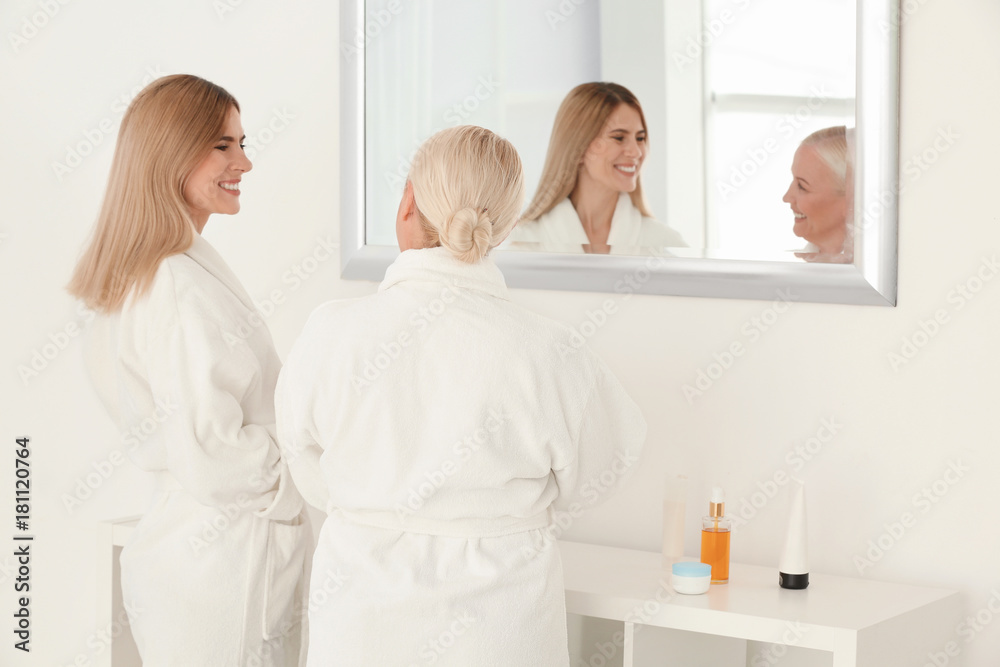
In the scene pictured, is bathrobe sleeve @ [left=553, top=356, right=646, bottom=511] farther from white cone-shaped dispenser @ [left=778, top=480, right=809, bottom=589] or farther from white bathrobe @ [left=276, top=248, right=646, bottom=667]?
white cone-shaped dispenser @ [left=778, top=480, right=809, bottom=589]

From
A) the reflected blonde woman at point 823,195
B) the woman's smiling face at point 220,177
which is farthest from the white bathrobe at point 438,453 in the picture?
the reflected blonde woman at point 823,195

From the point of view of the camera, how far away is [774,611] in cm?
158

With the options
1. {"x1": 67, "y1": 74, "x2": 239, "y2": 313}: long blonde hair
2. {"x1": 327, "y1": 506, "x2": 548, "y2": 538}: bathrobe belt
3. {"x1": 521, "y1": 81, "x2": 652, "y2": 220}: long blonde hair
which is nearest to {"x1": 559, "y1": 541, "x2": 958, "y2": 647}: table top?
{"x1": 327, "y1": 506, "x2": 548, "y2": 538}: bathrobe belt

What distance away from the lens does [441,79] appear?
213 centimetres

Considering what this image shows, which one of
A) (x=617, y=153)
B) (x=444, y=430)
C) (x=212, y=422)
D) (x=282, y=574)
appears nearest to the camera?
(x=444, y=430)

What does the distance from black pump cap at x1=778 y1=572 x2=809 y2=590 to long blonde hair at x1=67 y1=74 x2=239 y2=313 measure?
1.10 meters

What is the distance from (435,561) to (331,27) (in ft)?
4.19

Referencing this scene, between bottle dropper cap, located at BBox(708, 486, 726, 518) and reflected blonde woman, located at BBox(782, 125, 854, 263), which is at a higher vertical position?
reflected blonde woman, located at BBox(782, 125, 854, 263)

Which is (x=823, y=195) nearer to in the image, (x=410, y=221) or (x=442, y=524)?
(x=410, y=221)

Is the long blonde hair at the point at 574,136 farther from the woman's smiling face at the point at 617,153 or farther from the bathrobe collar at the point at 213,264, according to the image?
the bathrobe collar at the point at 213,264

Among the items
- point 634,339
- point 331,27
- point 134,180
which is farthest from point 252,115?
point 634,339

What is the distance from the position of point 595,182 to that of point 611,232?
0.32ft

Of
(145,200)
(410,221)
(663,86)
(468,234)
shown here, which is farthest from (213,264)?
(663,86)

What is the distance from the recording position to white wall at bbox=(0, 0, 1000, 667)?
174 centimetres
